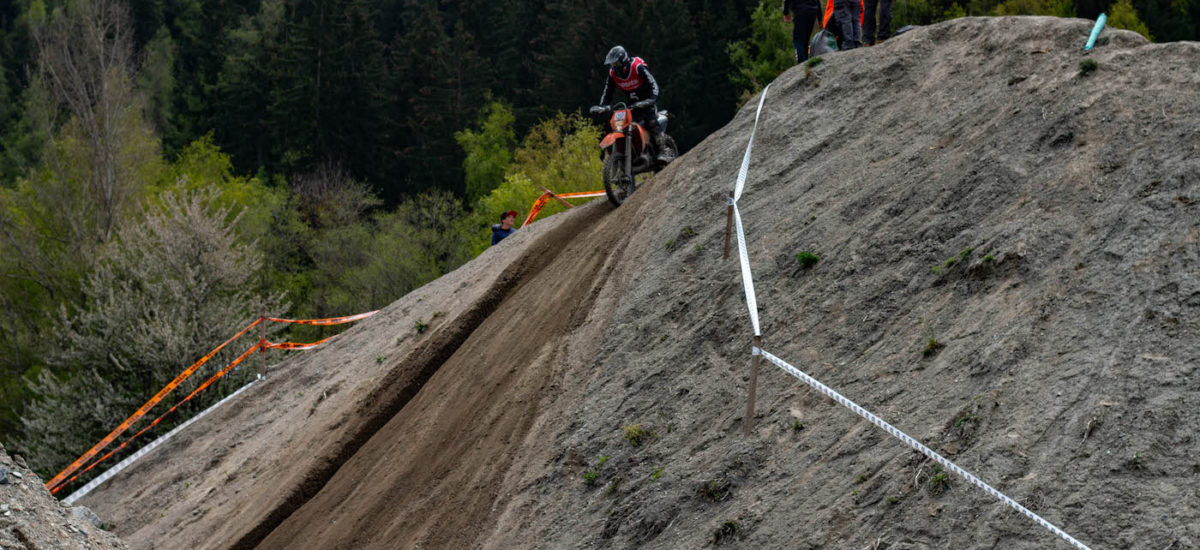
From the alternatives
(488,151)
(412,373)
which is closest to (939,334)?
(412,373)

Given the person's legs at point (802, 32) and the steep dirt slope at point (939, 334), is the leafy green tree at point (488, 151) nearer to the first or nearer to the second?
the person's legs at point (802, 32)

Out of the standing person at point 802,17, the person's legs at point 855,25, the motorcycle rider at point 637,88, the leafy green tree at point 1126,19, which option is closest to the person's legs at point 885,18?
the person's legs at point 855,25

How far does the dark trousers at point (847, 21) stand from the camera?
47.5 feet

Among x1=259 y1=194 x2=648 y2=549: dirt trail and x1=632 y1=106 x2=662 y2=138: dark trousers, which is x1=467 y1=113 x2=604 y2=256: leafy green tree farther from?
x1=259 y1=194 x2=648 y2=549: dirt trail

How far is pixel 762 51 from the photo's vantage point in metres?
50.9

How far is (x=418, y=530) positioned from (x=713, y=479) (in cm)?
292

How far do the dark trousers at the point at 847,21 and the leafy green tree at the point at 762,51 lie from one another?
31.8 m

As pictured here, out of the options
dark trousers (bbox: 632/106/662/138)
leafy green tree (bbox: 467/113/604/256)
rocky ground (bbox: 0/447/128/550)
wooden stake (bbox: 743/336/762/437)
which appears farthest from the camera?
leafy green tree (bbox: 467/113/604/256)

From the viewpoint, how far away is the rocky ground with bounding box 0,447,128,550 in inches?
287

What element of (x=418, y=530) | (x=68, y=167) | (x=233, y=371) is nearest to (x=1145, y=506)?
(x=418, y=530)

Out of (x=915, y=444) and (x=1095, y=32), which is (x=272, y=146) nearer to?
(x=1095, y=32)

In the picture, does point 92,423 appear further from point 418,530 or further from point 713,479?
point 713,479

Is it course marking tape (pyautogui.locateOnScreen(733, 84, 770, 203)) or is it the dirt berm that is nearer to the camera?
the dirt berm

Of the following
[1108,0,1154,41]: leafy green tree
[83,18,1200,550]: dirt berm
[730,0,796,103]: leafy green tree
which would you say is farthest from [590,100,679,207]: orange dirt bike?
[730,0,796,103]: leafy green tree
